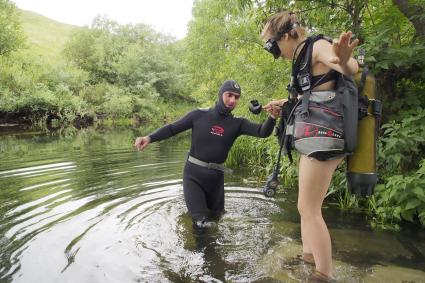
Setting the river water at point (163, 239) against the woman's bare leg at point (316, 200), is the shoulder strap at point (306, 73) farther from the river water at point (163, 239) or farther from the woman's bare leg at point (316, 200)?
the river water at point (163, 239)

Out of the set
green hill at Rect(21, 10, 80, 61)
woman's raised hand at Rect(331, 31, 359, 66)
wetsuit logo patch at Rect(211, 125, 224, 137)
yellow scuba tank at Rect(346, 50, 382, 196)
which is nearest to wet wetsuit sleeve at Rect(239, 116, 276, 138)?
wetsuit logo patch at Rect(211, 125, 224, 137)

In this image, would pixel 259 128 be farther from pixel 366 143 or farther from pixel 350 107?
pixel 350 107

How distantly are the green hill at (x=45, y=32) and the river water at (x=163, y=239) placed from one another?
5797cm

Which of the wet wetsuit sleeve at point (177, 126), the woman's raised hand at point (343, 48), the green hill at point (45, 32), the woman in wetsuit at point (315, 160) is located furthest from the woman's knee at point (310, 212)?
the green hill at point (45, 32)

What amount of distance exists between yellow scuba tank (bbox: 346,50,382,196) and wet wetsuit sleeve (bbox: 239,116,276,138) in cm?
191

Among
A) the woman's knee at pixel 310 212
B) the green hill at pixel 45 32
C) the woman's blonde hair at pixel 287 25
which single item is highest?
the green hill at pixel 45 32

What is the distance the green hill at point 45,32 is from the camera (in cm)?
6409

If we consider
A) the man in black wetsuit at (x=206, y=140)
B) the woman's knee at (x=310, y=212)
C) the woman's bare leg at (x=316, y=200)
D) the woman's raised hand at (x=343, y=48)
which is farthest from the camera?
the man in black wetsuit at (x=206, y=140)

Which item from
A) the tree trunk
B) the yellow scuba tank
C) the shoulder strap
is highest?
the tree trunk

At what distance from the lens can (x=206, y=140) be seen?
17.5 ft

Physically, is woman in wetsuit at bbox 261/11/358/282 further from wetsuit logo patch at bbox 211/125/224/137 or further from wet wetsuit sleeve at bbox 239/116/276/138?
wetsuit logo patch at bbox 211/125/224/137

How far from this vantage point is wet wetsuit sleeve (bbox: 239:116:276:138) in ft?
16.7

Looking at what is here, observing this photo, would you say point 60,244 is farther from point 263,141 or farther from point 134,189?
point 263,141

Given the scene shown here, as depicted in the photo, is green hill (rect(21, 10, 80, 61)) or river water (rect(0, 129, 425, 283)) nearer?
river water (rect(0, 129, 425, 283))
